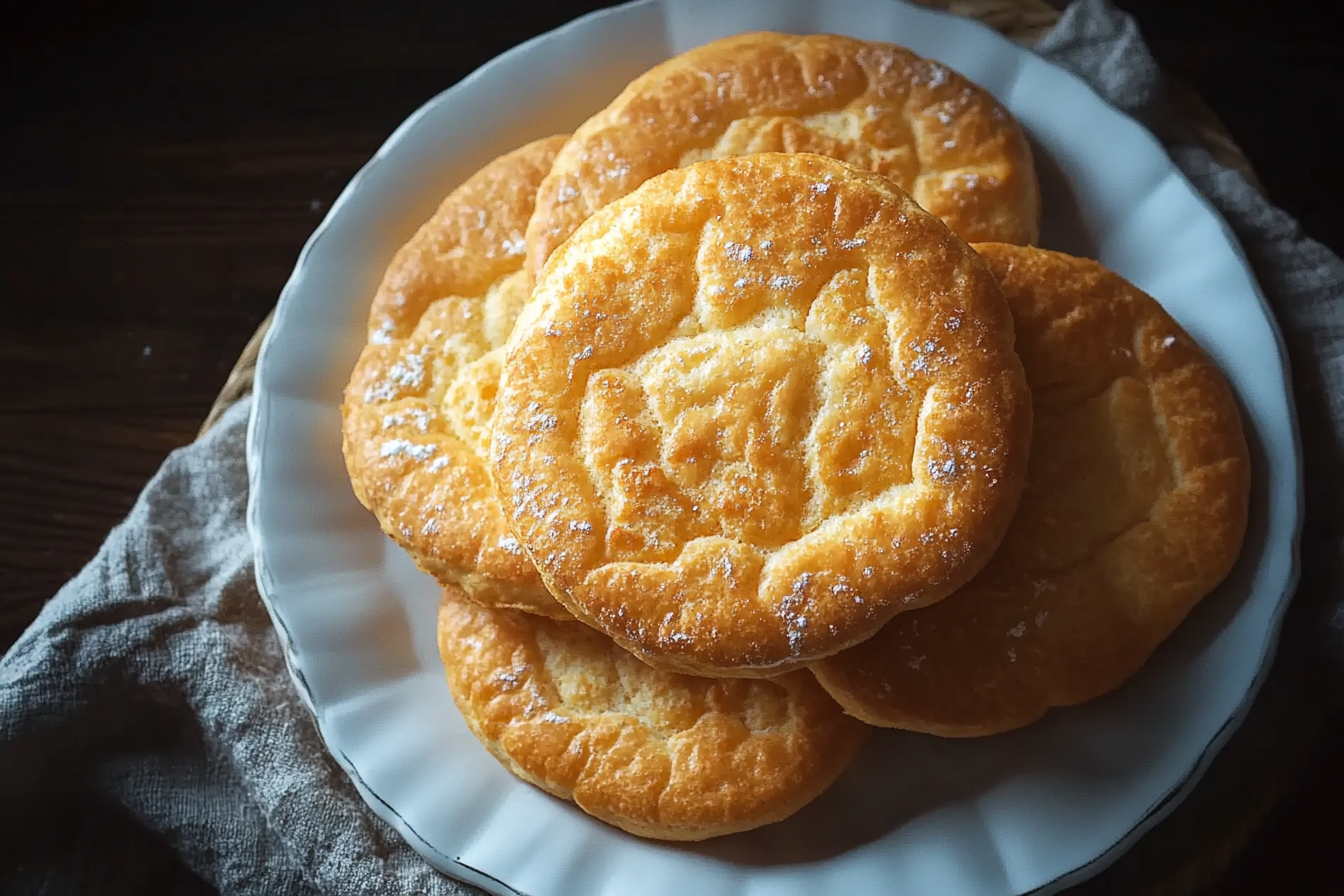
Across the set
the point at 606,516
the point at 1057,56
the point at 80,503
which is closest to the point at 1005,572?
the point at 606,516

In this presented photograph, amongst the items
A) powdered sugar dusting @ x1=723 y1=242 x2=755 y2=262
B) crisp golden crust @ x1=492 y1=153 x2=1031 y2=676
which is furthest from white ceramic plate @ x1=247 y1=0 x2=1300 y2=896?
powdered sugar dusting @ x1=723 y1=242 x2=755 y2=262

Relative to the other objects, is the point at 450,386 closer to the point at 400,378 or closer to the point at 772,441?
the point at 400,378

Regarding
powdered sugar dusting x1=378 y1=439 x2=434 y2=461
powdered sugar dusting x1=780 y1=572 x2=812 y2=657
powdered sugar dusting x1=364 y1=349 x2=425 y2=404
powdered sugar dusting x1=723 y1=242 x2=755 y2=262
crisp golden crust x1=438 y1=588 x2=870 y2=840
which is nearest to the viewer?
powdered sugar dusting x1=780 y1=572 x2=812 y2=657

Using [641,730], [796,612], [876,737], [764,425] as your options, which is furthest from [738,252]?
→ [876,737]

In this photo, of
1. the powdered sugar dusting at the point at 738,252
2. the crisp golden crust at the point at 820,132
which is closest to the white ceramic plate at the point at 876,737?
the crisp golden crust at the point at 820,132

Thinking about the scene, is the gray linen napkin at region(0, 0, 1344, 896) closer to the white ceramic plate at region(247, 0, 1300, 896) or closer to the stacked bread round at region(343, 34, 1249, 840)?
the white ceramic plate at region(247, 0, 1300, 896)
